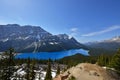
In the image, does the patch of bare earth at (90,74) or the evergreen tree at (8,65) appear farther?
the evergreen tree at (8,65)

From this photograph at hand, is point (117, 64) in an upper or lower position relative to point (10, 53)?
lower

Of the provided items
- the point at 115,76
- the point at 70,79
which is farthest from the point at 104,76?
the point at 70,79

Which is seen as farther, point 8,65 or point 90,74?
point 8,65

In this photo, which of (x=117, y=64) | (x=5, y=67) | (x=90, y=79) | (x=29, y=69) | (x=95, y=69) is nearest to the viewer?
(x=90, y=79)

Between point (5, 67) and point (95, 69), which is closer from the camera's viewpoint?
point (95, 69)

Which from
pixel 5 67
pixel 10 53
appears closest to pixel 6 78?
pixel 5 67

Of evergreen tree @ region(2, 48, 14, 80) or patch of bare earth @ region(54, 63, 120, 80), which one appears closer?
patch of bare earth @ region(54, 63, 120, 80)

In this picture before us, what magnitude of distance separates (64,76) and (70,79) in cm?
203

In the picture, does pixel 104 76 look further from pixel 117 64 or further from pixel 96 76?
pixel 117 64

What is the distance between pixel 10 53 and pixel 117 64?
83.9 feet

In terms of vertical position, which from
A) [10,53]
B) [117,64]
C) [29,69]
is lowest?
[29,69]

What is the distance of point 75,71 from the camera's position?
947 inches

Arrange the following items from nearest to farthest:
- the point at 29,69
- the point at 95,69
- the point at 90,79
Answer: the point at 90,79 → the point at 95,69 → the point at 29,69

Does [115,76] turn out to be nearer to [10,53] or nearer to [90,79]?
[90,79]
